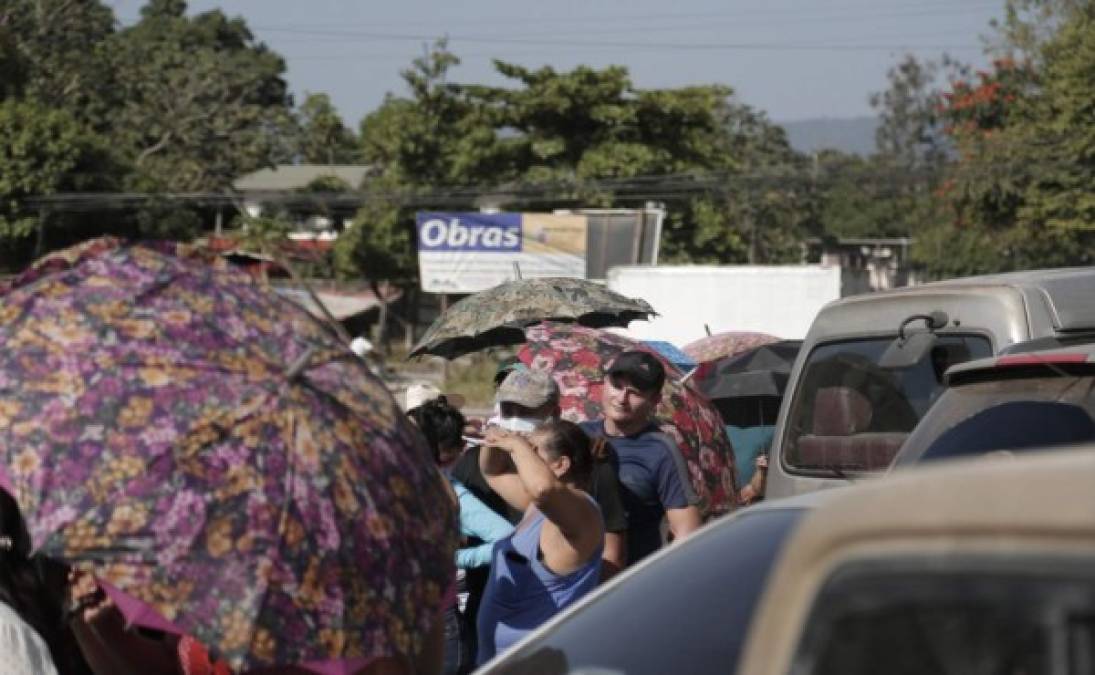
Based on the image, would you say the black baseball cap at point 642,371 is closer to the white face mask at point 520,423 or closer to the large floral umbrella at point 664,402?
the white face mask at point 520,423

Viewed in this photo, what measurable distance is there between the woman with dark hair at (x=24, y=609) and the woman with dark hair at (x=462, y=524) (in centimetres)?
239

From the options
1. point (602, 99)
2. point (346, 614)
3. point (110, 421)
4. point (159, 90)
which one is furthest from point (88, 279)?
point (159, 90)

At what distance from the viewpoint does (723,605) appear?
3.53m

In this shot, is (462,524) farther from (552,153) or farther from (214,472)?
(552,153)

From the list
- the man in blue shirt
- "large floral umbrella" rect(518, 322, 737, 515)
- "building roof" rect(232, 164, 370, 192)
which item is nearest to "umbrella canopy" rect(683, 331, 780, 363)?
"large floral umbrella" rect(518, 322, 737, 515)

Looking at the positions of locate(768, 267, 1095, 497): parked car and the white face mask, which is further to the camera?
locate(768, 267, 1095, 497): parked car

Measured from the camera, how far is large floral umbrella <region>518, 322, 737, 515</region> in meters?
7.41

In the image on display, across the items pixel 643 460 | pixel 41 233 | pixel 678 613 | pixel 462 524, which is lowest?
pixel 41 233

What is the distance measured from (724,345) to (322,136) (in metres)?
76.1

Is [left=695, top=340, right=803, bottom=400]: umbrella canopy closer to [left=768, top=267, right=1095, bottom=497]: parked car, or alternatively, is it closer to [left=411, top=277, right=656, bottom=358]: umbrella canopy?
[left=411, top=277, right=656, bottom=358]: umbrella canopy

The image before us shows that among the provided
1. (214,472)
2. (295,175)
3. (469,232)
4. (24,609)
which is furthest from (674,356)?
(295,175)

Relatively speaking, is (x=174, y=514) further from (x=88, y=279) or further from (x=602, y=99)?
(x=602, y=99)

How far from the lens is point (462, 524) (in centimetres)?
632

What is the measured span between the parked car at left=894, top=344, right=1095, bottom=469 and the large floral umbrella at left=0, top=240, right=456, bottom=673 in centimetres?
175
